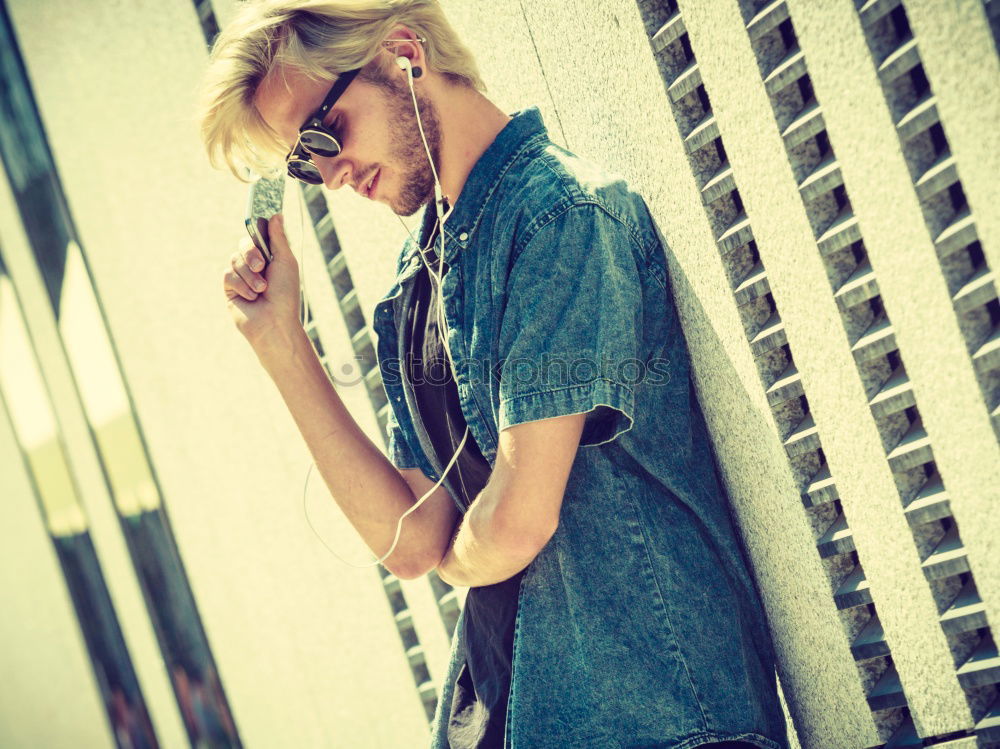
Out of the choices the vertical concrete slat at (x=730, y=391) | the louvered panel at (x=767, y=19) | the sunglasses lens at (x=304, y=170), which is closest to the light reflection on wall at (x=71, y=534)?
the sunglasses lens at (x=304, y=170)

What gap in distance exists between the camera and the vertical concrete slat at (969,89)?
4.62ft

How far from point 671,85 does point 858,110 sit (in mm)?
491

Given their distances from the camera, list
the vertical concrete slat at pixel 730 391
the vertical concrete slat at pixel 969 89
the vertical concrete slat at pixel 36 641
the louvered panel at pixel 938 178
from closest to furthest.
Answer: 1. the vertical concrete slat at pixel 969 89
2. the louvered panel at pixel 938 178
3. the vertical concrete slat at pixel 730 391
4. the vertical concrete slat at pixel 36 641

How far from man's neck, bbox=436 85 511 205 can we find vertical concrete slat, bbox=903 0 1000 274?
0.90m

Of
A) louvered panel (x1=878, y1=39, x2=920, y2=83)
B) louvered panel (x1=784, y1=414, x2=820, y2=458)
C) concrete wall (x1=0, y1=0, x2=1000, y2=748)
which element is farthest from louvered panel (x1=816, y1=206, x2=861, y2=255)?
louvered panel (x1=784, y1=414, x2=820, y2=458)

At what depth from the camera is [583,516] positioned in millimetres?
1927

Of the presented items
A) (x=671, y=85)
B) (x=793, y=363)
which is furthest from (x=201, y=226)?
(x=793, y=363)

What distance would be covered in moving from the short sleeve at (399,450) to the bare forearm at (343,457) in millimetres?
102

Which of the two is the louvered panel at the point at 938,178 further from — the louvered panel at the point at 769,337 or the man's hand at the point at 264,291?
the man's hand at the point at 264,291

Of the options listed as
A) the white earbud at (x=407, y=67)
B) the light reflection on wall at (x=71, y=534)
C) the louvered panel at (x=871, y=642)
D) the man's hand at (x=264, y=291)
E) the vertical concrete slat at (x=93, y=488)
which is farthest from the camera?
the light reflection on wall at (x=71, y=534)

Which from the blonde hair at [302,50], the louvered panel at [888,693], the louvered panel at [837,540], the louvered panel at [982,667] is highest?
the blonde hair at [302,50]

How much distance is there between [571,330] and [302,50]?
2.96 feet

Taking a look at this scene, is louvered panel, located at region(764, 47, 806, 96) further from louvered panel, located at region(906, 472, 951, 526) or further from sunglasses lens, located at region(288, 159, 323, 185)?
sunglasses lens, located at region(288, 159, 323, 185)

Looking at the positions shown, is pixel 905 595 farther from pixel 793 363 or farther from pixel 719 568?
pixel 793 363
